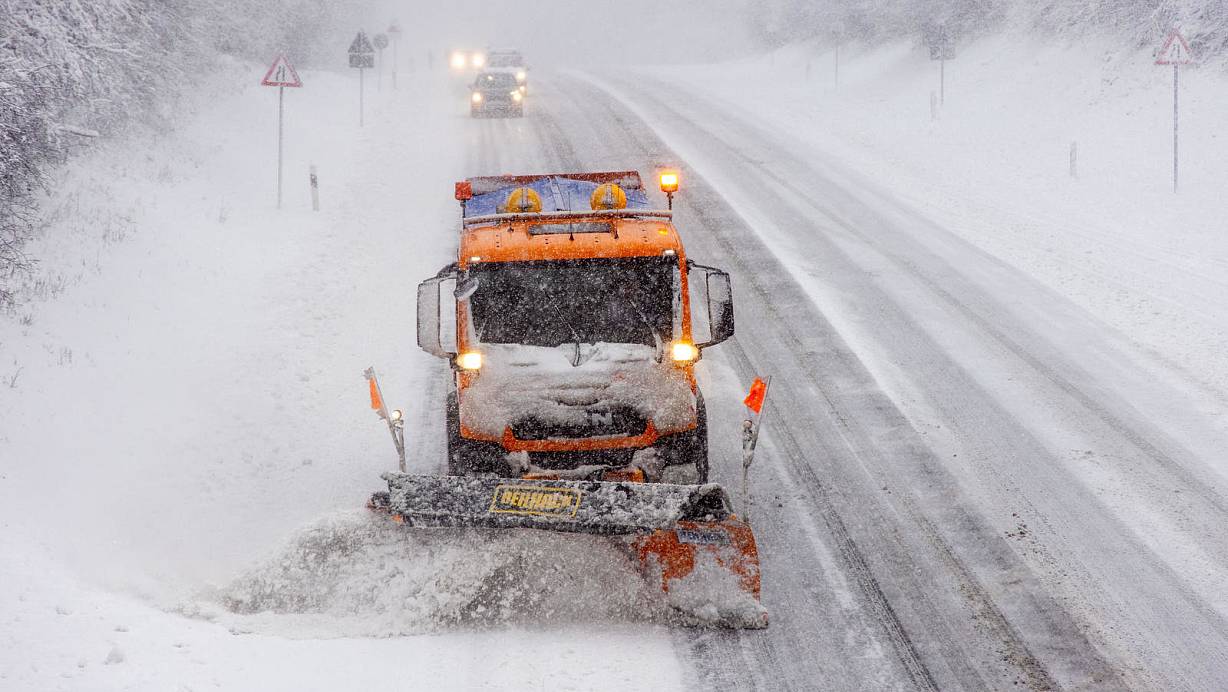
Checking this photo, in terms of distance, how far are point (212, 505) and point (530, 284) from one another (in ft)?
11.4

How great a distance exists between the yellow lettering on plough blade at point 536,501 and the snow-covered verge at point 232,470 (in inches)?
13.0

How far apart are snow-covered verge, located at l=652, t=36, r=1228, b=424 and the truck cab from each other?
631cm

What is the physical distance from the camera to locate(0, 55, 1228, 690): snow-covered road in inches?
260

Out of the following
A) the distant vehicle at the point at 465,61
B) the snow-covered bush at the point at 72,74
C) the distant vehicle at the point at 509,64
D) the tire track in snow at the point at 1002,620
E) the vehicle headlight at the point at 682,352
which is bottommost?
the tire track in snow at the point at 1002,620

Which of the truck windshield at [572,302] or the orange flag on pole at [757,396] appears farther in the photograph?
the orange flag on pole at [757,396]

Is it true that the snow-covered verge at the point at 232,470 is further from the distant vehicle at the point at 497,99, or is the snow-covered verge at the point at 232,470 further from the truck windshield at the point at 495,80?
the truck windshield at the point at 495,80

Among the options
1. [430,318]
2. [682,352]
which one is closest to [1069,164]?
[682,352]

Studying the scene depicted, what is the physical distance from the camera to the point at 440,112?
29.6 m

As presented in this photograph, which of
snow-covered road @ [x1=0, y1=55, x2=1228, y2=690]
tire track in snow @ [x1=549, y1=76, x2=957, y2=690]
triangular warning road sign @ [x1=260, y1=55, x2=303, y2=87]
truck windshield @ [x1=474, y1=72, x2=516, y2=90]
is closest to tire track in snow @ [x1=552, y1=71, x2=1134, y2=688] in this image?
snow-covered road @ [x1=0, y1=55, x2=1228, y2=690]

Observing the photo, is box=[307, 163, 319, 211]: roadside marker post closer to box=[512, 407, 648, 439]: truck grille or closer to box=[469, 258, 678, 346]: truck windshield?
box=[469, 258, 678, 346]: truck windshield

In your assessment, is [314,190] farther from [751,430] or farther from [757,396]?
[751,430]

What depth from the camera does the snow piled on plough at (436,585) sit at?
6.91m

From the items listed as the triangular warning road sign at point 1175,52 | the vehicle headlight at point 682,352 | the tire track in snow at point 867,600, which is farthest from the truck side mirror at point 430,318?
the triangular warning road sign at point 1175,52

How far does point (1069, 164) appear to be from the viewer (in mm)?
20984
